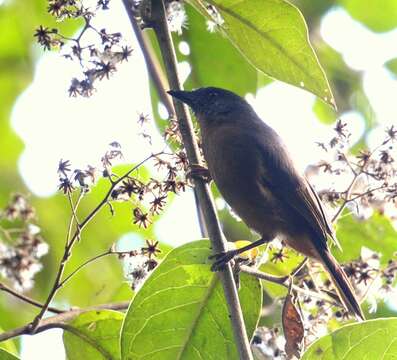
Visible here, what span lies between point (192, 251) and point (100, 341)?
44 centimetres

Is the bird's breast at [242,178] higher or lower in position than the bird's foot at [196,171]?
higher

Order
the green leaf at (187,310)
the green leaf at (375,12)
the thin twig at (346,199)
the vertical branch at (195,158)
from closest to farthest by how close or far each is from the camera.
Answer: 1. the vertical branch at (195,158)
2. the green leaf at (187,310)
3. the thin twig at (346,199)
4. the green leaf at (375,12)

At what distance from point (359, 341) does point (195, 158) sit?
0.74 metres

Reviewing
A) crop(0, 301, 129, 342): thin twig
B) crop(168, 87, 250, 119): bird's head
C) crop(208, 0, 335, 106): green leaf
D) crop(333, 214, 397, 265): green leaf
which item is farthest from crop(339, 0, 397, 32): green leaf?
crop(0, 301, 129, 342): thin twig

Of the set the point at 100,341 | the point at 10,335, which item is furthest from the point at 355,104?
the point at 10,335

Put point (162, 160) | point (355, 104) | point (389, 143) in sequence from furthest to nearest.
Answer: point (355, 104), point (389, 143), point (162, 160)

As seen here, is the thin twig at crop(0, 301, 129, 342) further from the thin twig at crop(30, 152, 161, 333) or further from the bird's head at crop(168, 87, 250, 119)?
the bird's head at crop(168, 87, 250, 119)

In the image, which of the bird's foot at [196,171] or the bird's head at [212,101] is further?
the bird's head at [212,101]

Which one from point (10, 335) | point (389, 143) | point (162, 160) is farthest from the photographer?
point (389, 143)

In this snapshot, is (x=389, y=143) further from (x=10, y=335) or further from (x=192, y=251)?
(x=10, y=335)

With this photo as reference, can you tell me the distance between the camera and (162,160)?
2.87 meters

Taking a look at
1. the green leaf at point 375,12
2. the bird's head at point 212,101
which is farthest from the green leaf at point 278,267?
the green leaf at point 375,12

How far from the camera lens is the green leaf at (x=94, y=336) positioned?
2729 mm

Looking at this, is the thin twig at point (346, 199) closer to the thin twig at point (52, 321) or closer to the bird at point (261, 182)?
the bird at point (261, 182)
